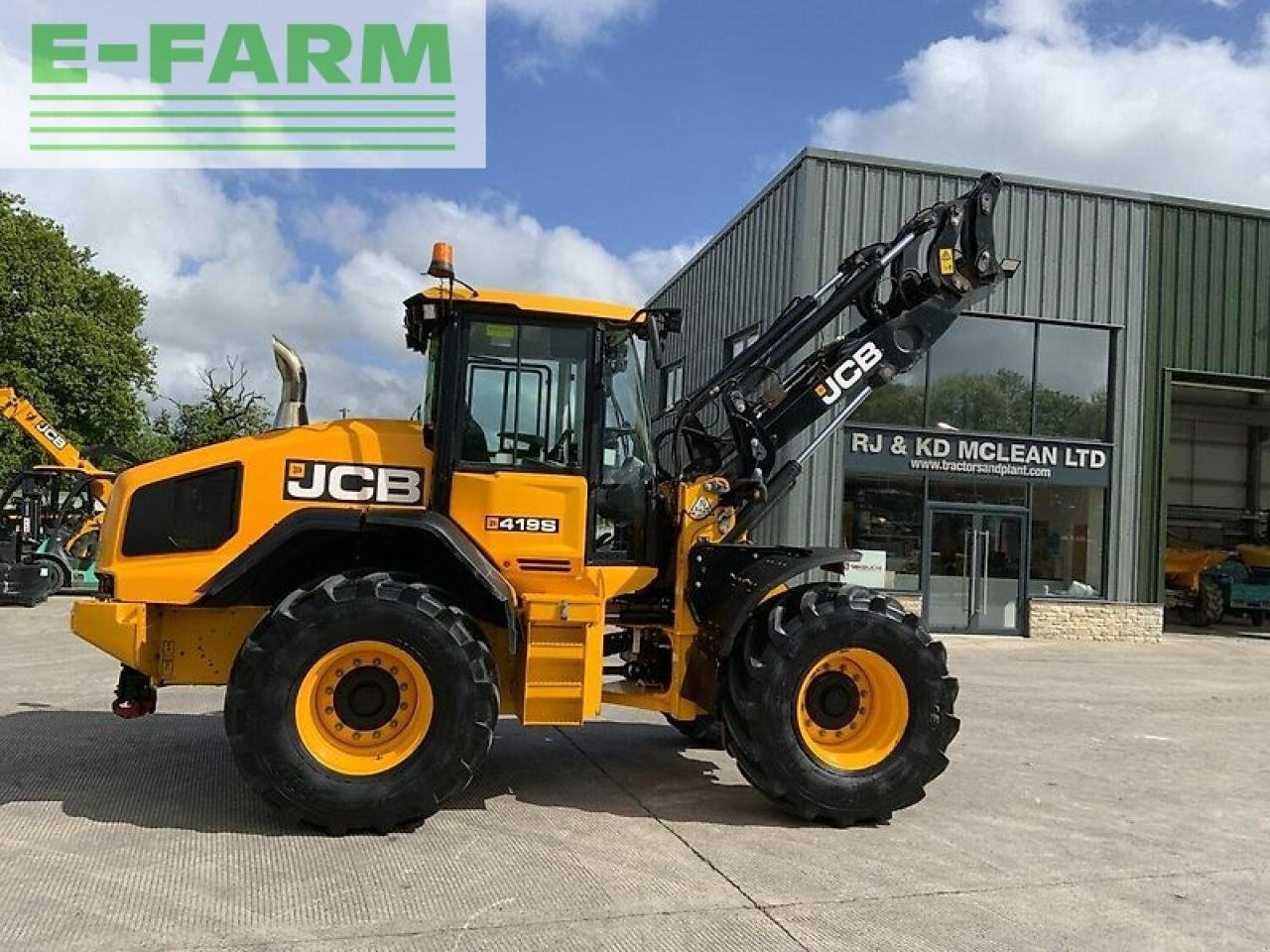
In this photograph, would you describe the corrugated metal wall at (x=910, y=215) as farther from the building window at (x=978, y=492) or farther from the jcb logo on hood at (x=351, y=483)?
the jcb logo on hood at (x=351, y=483)

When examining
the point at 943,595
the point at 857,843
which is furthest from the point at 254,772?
the point at 943,595

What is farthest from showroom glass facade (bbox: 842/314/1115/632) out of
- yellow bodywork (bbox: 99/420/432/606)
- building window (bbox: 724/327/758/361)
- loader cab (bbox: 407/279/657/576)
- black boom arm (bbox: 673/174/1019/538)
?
yellow bodywork (bbox: 99/420/432/606)

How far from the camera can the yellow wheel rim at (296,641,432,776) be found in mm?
5527

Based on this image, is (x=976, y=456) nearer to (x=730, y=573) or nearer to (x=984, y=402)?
(x=984, y=402)

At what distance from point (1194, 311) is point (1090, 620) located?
18.5 ft

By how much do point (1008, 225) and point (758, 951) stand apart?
15292 mm

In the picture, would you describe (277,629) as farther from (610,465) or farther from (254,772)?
(610,465)

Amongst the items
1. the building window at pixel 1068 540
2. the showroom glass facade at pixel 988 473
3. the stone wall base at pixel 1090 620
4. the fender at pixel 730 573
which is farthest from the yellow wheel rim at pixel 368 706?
the building window at pixel 1068 540

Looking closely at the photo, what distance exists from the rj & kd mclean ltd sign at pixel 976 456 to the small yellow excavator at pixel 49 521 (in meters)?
Result: 12.1

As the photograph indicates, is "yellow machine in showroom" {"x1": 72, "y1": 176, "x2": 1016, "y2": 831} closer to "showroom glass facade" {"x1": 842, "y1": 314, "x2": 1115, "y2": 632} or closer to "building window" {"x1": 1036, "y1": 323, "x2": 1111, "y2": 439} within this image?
"showroom glass facade" {"x1": 842, "y1": 314, "x2": 1115, "y2": 632}

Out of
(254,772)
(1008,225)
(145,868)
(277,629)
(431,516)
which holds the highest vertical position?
(1008,225)

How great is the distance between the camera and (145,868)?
4797 millimetres

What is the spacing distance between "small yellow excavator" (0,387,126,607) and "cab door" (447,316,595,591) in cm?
1297

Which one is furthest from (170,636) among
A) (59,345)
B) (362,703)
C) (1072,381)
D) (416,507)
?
(59,345)
